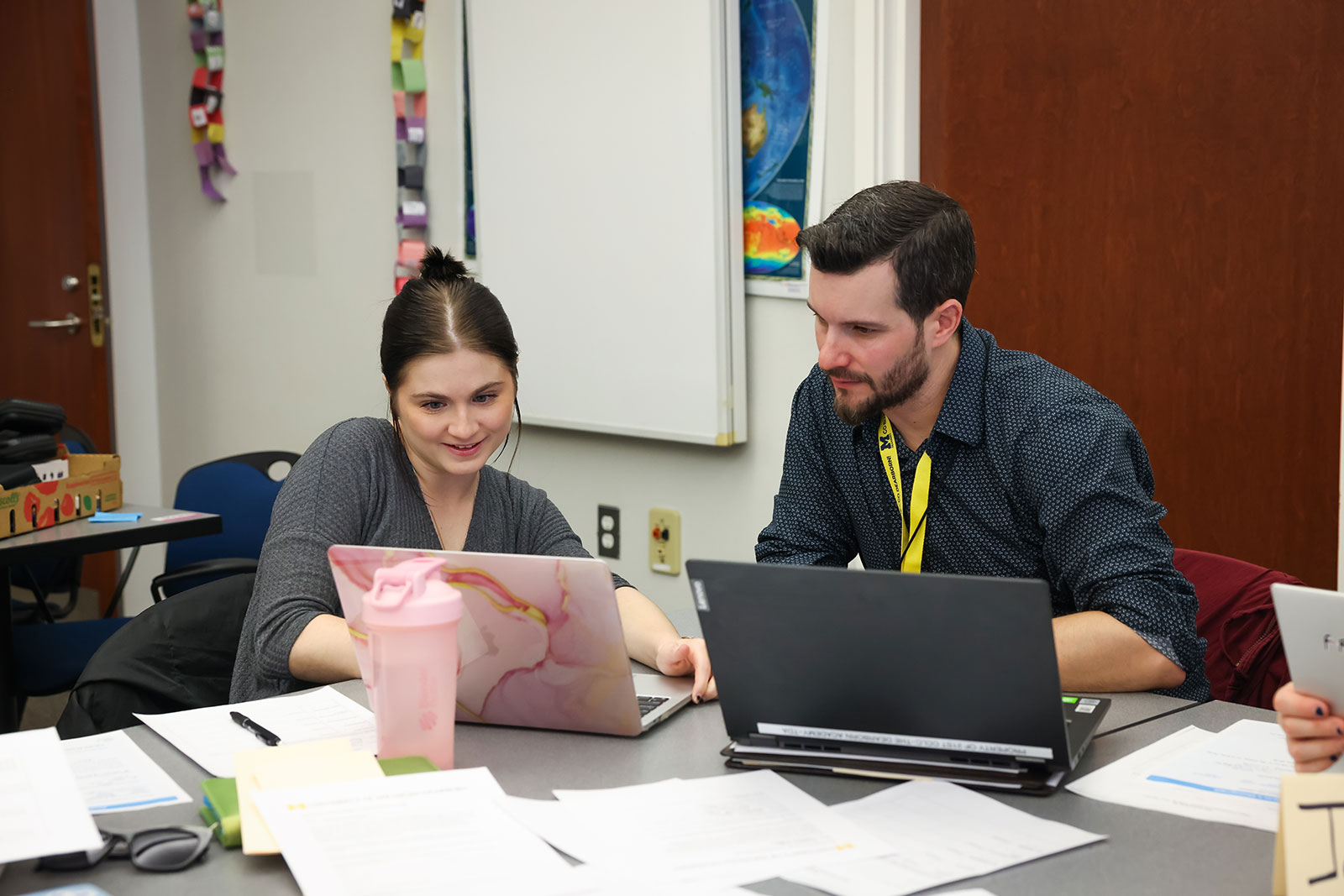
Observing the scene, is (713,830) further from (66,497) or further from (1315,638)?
(66,497)

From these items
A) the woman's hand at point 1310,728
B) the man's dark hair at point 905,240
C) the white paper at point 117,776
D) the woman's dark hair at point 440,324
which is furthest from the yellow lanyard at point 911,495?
the white paper at point 117,776

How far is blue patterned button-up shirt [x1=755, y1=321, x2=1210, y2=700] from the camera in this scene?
151 centimetres

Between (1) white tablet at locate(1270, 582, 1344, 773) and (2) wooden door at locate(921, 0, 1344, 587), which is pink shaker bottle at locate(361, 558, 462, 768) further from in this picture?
(2) wooden door at locate(921, 0, 1344, 587)

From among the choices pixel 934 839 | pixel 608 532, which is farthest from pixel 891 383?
pixel 608 532

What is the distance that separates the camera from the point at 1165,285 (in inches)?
97.3

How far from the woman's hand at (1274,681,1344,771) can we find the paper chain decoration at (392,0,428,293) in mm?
2841

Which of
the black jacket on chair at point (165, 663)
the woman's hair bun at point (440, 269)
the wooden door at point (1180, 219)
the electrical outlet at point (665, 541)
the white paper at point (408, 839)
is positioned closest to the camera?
the white paper at point (408, 839)

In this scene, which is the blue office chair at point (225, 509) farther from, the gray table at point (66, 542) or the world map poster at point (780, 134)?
the world map poster at point (780, 134)

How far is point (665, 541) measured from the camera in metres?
3.22

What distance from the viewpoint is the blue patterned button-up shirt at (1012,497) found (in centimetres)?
151

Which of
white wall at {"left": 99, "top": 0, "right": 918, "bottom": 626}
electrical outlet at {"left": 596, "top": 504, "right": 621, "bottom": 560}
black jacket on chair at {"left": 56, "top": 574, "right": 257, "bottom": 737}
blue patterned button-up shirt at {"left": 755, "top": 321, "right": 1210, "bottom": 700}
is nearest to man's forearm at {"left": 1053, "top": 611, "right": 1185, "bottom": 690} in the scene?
blue patterned button-up shirt at {"left": 755, "top": 321, "right": 1210, "bottom": 700}

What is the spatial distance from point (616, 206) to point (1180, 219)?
1.26 meters

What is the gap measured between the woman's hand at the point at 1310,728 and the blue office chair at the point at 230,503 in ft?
7.72

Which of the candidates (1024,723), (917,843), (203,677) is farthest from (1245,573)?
(203,677)
